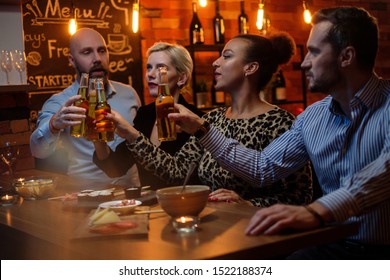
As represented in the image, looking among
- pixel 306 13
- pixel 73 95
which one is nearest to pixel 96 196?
pixel 73 95

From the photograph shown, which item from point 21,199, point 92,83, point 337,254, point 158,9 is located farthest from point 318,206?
point 158,9

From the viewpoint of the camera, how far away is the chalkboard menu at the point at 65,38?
5.06 meters

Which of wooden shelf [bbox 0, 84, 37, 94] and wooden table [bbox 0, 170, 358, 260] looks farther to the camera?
wooden shelf [bbox 0, 84, 37, 94]

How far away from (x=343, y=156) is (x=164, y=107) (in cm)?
76

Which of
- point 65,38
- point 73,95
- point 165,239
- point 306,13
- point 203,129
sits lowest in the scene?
point 165,239

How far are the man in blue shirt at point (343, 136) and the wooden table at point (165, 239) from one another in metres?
0.28

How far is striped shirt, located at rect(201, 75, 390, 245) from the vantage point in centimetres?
184

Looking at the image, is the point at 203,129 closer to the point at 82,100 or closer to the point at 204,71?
the point at 82,100

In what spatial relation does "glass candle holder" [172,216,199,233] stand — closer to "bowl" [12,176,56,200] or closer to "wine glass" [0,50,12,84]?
"bowl" [12,176,56,200]

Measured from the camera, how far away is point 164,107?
8.15 feet

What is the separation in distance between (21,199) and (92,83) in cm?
59

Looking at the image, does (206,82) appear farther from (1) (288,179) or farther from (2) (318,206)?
(2) (318,206)

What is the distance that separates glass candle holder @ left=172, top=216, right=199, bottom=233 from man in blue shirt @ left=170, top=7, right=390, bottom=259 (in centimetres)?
45

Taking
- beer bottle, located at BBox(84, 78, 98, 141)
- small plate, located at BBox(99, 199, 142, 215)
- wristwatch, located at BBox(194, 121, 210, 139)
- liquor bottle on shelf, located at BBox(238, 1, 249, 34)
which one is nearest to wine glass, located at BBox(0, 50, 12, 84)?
beer bottle, located at BBox(84, 78, 98, 141)
